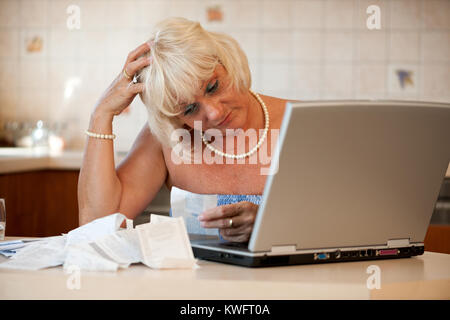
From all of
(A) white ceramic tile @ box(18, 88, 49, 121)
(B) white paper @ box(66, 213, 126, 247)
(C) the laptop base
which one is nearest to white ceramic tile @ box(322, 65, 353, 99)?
(A) white ceramic tile @ box(18, 88, 49, 121)

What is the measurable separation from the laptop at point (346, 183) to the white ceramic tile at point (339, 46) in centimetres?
244

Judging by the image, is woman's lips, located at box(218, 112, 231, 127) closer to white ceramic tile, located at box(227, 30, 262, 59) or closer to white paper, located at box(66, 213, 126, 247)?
white paper, located at box(66, 213, 126, 247)

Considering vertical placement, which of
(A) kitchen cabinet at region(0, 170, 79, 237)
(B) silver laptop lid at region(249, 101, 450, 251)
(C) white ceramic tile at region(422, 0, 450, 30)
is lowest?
(A) kitchen cabinet at region(0, 170, 79, 237)

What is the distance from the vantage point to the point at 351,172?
40.1 inches

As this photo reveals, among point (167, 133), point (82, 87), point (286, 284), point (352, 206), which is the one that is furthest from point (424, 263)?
point (82, 87)

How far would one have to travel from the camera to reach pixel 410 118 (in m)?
1.02

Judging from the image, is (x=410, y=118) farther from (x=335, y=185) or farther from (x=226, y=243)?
(x=226, y=243)

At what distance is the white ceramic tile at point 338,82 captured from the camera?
11.5ft

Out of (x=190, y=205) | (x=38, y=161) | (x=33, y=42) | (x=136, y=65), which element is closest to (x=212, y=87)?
(x=136, y=65)

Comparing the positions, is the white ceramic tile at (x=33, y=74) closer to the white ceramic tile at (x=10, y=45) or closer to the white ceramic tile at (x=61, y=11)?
the white ceramic tile at (x=10, y=45)

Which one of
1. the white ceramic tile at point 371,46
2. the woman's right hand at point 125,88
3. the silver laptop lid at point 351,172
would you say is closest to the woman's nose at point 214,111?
the woman's right hand at point 125,88

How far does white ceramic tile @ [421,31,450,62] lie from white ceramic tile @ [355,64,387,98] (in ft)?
0.78

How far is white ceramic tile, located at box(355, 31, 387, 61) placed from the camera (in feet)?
11.4

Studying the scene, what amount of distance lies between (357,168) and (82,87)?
2832 millimetres
